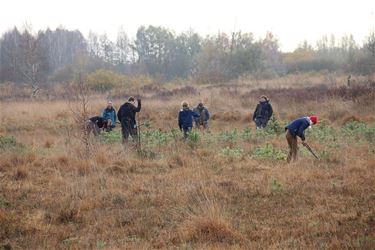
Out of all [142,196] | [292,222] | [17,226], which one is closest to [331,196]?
[292,222]

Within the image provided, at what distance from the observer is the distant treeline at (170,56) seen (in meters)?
43.7

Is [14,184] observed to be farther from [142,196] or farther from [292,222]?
[292,222]

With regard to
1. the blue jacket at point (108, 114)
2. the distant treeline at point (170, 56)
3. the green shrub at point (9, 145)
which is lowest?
the green shrub at point (9, 145)

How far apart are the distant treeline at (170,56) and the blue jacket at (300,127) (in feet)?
86.3

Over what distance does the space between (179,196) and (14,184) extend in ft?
11.6

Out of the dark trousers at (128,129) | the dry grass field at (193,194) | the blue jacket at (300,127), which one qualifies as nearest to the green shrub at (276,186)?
the dry grass field at (193,194)

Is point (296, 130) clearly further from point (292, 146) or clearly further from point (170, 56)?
point (170, 56)

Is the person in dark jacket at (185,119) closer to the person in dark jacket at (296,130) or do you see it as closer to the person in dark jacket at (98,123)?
the person in dark jacket at (98,123)

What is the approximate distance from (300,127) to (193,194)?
13.2 feet

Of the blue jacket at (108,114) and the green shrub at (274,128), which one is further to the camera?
the blue jacket at (108,114)

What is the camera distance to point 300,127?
410 inches

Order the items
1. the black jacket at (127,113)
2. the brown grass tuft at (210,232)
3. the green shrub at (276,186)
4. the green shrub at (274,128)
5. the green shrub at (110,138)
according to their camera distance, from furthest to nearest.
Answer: the green shrub at (274,128) → the green shrub at (110,138) → the black jacket at (127,113) → the green shrub at (276,186) → the brown grass tuft at (210,232)

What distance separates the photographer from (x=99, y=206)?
7.27 m

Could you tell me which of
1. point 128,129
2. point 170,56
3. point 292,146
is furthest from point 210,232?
point 170,56
